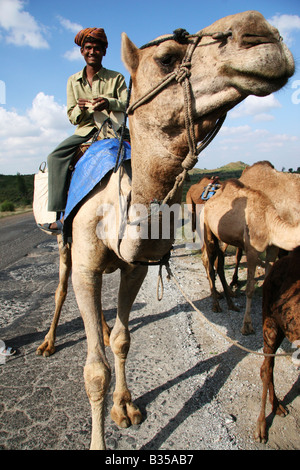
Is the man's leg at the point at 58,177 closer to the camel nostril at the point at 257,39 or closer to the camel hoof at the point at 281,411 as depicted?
the camel nostril at the point at 257,39

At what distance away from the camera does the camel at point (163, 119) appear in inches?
52.7

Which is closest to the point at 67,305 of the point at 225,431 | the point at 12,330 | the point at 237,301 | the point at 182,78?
the point at 12,330

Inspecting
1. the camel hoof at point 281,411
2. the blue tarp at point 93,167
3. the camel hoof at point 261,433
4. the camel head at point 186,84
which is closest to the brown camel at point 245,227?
the camel hoof at point 281,411

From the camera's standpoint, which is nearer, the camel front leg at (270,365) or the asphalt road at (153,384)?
the asphalt road at (153,384)

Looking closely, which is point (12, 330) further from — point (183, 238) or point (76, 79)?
point (183, 238)

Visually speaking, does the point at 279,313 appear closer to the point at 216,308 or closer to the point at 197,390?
the point at 197,390

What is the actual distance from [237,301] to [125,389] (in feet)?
11.7

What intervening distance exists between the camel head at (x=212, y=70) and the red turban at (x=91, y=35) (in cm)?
157

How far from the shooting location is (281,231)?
164 inches

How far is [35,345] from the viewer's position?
4203 mm

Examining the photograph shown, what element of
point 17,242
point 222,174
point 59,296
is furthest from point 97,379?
point 222,174

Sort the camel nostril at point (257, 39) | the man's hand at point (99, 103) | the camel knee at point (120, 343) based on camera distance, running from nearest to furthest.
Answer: the camel nostril at point (257, 39) → the man's hand at point (99, 103) → the camel knee at point (120, 343)

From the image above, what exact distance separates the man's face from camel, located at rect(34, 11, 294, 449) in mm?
1425

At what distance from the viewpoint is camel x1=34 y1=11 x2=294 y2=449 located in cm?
134
